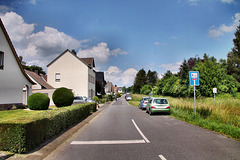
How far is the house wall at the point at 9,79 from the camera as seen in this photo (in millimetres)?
17000

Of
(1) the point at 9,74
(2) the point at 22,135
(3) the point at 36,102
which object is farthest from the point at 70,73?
(2) the point at 22,135

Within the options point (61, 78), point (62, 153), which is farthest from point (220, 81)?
point (61, 78)

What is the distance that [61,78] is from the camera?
36719 mm

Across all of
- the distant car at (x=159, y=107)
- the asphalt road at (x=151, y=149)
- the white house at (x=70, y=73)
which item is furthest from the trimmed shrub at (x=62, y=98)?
the white house at (x=70, y=73)

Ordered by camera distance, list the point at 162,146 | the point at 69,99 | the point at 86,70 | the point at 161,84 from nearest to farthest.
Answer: the point at 162,146 < the point at 69,99 < the point at 86,70 < the point at 161,84

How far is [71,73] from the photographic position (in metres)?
36.2

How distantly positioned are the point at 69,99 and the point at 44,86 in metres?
14.4

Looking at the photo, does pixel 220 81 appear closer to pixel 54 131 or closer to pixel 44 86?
pixel 54 131

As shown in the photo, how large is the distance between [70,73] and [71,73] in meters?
0.25

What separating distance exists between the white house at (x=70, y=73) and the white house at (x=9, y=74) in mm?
16645

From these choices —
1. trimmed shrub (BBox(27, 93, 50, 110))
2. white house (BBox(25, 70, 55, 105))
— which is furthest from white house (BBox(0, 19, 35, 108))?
white house (BBox(25, 70, 55, 105))

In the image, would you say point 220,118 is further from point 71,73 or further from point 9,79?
point 71,73

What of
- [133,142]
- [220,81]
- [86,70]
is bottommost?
[133,142]

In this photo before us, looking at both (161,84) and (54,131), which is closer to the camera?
(54,131)
